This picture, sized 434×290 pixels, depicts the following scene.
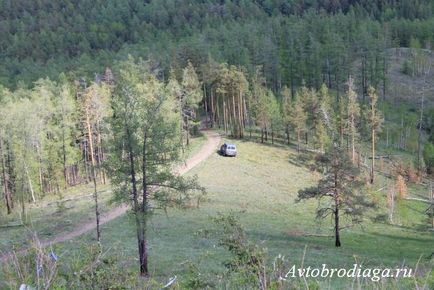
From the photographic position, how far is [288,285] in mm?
7348

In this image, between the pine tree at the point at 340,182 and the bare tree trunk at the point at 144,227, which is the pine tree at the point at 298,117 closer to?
the pine tree at the point at 340,182

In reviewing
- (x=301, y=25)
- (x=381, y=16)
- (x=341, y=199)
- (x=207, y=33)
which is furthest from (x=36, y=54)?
(x=341, y=199)

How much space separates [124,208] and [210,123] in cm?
3957

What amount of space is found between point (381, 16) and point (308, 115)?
347 feet

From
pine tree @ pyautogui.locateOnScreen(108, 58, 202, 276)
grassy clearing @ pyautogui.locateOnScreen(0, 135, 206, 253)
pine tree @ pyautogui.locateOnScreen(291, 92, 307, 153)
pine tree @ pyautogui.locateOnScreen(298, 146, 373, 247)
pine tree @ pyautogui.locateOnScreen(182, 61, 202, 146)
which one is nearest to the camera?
pine tree @ pyautogui.locateOnScreen(108, 58, 202, 276)

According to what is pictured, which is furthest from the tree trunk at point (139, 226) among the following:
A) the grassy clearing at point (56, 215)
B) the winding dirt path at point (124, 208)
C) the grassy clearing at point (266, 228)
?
the grassy clearing at point (56, 215)

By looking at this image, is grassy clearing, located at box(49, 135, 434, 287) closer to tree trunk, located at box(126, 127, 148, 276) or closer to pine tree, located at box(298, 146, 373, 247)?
tree trunk, located at box(126, 127, 148, 276)

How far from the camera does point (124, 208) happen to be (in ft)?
138

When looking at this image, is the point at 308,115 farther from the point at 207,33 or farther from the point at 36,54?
the point at 36,54

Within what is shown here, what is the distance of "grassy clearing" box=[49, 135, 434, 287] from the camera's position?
94.0ft

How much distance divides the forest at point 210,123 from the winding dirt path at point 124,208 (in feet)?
2.84

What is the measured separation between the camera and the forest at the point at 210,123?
79.5 ft

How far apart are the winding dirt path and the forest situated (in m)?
0.87

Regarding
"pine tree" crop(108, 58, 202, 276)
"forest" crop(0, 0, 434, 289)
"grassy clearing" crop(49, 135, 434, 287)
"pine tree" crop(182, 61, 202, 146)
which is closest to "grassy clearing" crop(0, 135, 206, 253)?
"forest" crop(0, 0, 434, 289)
